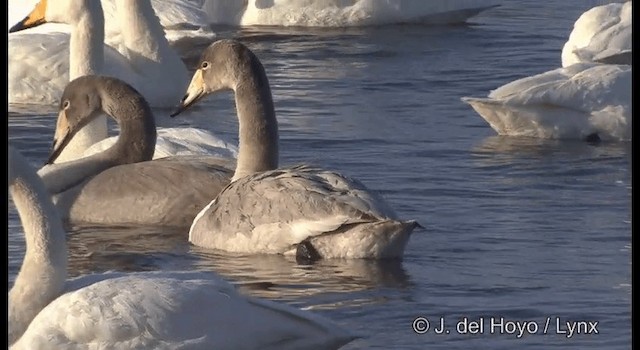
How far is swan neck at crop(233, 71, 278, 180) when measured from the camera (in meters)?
10.0

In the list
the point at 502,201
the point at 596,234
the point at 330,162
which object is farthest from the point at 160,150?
the point at 596,234

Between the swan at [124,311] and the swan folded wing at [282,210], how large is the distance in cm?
173

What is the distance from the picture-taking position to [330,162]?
11609 millimetres

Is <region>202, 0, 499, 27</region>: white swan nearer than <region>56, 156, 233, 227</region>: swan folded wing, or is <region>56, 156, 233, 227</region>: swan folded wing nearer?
<region>56, 156, 233, 227</region>: swan folded wing

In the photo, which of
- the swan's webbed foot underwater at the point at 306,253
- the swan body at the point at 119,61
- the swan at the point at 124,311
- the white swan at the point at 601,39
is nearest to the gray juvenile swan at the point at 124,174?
the swan's webbed foot underwater at the point at 306,253

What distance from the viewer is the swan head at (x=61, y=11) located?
41.1ft

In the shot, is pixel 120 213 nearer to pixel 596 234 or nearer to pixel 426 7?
pixel 596 234

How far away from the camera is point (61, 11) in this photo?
12.7 m

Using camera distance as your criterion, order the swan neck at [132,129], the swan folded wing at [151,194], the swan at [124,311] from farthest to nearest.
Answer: the swan neck at [132,129] < the swan folded wing at [151,194] < the swan at [124,311]

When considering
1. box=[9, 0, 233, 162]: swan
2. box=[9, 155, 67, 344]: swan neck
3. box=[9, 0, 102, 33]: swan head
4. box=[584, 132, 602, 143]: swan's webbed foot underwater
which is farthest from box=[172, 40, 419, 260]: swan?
box=[9, 0, 233, 162]: swan

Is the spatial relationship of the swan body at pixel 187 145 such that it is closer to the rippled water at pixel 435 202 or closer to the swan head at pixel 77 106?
the swan head at pixel 77 106

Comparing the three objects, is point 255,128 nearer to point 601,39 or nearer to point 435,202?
point 435,202

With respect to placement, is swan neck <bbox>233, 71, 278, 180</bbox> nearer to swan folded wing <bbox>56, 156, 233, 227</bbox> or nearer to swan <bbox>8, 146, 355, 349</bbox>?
swan folded wing <bbox>56, 156, 233, 227</bbox>

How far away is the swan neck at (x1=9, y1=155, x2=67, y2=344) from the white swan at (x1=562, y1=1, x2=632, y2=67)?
24.6 feet
